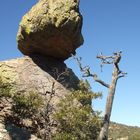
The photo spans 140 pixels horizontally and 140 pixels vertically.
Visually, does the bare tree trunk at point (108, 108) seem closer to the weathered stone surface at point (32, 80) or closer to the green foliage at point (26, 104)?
the weathered stone surface at point (32, 80)

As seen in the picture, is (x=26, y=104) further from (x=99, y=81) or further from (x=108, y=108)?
(x=108, y=108)

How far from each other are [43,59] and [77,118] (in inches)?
323

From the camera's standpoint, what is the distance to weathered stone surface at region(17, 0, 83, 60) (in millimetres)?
27078

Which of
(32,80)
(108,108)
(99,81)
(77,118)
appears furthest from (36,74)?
(108,108)

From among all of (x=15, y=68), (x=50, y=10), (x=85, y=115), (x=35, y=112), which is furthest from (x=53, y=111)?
(x=50, y=10)

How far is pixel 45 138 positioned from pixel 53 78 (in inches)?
240

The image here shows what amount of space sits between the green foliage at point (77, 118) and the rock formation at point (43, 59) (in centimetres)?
172

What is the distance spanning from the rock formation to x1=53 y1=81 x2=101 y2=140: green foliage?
67.6 inches

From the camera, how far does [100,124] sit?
2309 centimetres

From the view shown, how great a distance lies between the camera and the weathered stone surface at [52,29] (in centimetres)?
2708

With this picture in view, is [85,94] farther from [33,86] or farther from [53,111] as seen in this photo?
[33,86]

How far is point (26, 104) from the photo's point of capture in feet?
78.8

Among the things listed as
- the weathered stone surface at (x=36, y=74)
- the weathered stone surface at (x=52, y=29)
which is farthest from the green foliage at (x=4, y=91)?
the weathered stone surface at (x=52, y=29)

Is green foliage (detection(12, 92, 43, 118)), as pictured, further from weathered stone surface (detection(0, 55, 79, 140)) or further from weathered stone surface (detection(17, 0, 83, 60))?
weathered stone surface (detection(17, 0, 83, 60))
